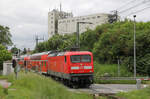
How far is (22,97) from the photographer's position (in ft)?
45.9

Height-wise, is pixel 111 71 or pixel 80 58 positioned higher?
pixel 80 58

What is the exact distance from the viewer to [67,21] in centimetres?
11412

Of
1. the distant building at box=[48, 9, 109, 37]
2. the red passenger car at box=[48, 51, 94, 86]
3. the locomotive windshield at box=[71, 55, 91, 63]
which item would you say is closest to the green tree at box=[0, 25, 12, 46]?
the distant building at box=[48, 9, 109, 37]

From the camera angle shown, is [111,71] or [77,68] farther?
[111,71]

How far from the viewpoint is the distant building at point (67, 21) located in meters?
102

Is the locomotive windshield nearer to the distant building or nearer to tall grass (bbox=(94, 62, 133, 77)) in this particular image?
tall grass (bbox=(94, 62, 133, 77))

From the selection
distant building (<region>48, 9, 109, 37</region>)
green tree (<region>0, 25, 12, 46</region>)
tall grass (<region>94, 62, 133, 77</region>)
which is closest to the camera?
tall grass (<region>94, 62, 133, 77</region>)

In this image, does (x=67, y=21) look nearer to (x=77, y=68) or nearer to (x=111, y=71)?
(x=111, y=71)

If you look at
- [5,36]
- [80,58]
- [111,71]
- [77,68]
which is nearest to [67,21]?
[5,36]

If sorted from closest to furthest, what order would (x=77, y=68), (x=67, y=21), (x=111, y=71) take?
(x=77, y=68) → (x=111, y=71) → (x=67, y=21)

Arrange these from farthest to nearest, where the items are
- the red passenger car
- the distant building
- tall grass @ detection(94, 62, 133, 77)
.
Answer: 1. the distant building
2. tall grass @ detection(94, 62, 133, 77)
3. the red passenger car

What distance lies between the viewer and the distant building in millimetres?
101869

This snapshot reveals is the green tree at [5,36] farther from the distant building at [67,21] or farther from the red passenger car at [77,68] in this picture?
the red passenger car at [77,68]

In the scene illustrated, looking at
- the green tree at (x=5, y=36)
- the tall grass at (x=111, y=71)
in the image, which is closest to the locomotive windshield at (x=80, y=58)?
the tall grass at (x=111, y=71)
